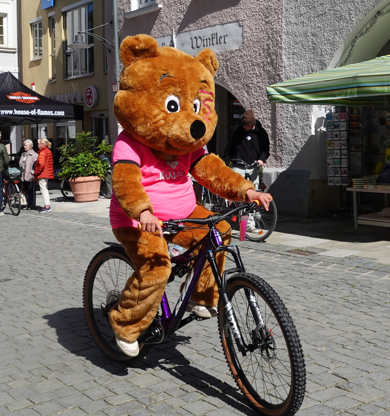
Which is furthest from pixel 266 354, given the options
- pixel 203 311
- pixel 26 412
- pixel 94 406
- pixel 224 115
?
pixel 224 115

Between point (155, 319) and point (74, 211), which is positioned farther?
point (74, 211)

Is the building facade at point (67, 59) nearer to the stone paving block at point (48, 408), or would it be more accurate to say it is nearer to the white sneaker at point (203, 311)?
the white sneaker at point (203, 311)

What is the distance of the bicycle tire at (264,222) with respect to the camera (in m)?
9.49

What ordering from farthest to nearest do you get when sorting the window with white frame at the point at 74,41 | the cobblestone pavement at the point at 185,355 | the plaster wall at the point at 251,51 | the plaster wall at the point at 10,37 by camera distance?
1. the plaster wall at the point at 10,37
2. the window with white frame at the point at 74,41
3. the plaster wall at the point at 251,51
4. the cobblestone pavement at the point at 185,355

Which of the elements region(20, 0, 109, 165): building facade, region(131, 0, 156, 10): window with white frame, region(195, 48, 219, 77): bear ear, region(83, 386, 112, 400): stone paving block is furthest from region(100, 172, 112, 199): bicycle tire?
region(83, 386, 112, 400): stone paving block

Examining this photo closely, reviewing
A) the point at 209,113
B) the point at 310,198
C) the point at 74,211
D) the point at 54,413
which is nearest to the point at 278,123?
the point at 310,198

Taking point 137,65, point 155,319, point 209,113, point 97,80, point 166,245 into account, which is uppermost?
point 97,80

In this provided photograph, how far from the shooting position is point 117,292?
14.3 ft

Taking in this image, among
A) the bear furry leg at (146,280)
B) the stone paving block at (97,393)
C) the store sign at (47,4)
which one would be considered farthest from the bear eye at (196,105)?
the store sign at (47,4)

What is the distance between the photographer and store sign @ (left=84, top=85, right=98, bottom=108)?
21.9 m

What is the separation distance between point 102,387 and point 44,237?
6.69m

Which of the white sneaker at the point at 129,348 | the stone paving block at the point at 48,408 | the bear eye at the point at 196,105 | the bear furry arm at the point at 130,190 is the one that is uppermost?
the bear eye at the point at 196,105

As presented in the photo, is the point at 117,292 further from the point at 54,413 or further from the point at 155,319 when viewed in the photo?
the point at 54,413

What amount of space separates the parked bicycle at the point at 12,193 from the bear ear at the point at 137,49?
33.5 ft
